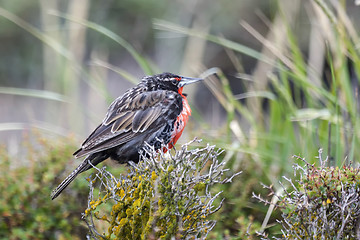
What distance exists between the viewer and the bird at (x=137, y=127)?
143 inches

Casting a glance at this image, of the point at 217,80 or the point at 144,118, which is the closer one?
the point at 144,118

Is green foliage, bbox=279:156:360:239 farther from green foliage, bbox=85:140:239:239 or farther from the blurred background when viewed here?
the blurred background

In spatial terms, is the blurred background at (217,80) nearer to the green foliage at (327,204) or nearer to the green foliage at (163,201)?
the green foliage at (327,204)

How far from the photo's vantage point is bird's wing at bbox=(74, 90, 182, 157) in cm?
358

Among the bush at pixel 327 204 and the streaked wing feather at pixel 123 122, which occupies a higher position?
the streaked wing feather at pixel 123 122

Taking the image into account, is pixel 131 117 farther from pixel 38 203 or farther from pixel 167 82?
pixel 38 203

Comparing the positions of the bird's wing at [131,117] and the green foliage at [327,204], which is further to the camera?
the bird's wing at [131,117]

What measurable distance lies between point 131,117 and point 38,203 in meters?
1.18

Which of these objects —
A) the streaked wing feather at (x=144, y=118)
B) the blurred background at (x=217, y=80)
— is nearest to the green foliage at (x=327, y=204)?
the blurred background at (x=217, y=80)

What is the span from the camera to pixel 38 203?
4.40 m

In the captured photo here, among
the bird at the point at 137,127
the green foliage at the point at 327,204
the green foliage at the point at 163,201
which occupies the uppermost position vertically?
the bird at the point at 137,127

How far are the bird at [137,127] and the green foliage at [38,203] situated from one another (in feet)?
2.67

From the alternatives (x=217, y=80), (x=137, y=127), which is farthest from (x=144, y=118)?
(x=217, y=80)

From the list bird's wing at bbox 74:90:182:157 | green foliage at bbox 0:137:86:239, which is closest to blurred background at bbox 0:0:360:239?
green foliage at bbox 0:137:86:239
